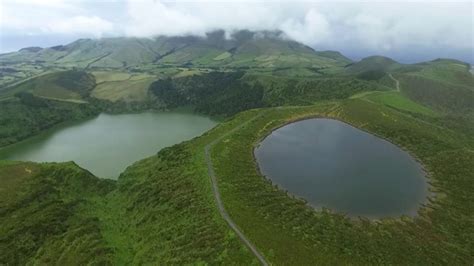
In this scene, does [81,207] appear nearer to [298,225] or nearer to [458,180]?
[298,225]

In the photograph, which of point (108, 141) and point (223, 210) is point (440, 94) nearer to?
point (223, 210)

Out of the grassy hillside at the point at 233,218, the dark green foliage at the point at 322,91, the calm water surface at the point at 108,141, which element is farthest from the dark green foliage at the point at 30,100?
the dark green foliage at the point at 322,91

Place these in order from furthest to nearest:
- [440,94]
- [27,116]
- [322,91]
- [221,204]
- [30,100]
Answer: [30,100] < [322,91] < [27,116] < [440,94] < [221,204]

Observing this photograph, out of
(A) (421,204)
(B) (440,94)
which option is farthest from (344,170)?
(B) (440,94)

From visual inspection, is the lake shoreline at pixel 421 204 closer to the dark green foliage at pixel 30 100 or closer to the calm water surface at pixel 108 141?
the calm water surface at pixel 108 141

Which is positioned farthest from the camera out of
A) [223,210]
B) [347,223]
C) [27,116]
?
[27,116]

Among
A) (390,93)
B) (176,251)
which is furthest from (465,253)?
(390,93)
